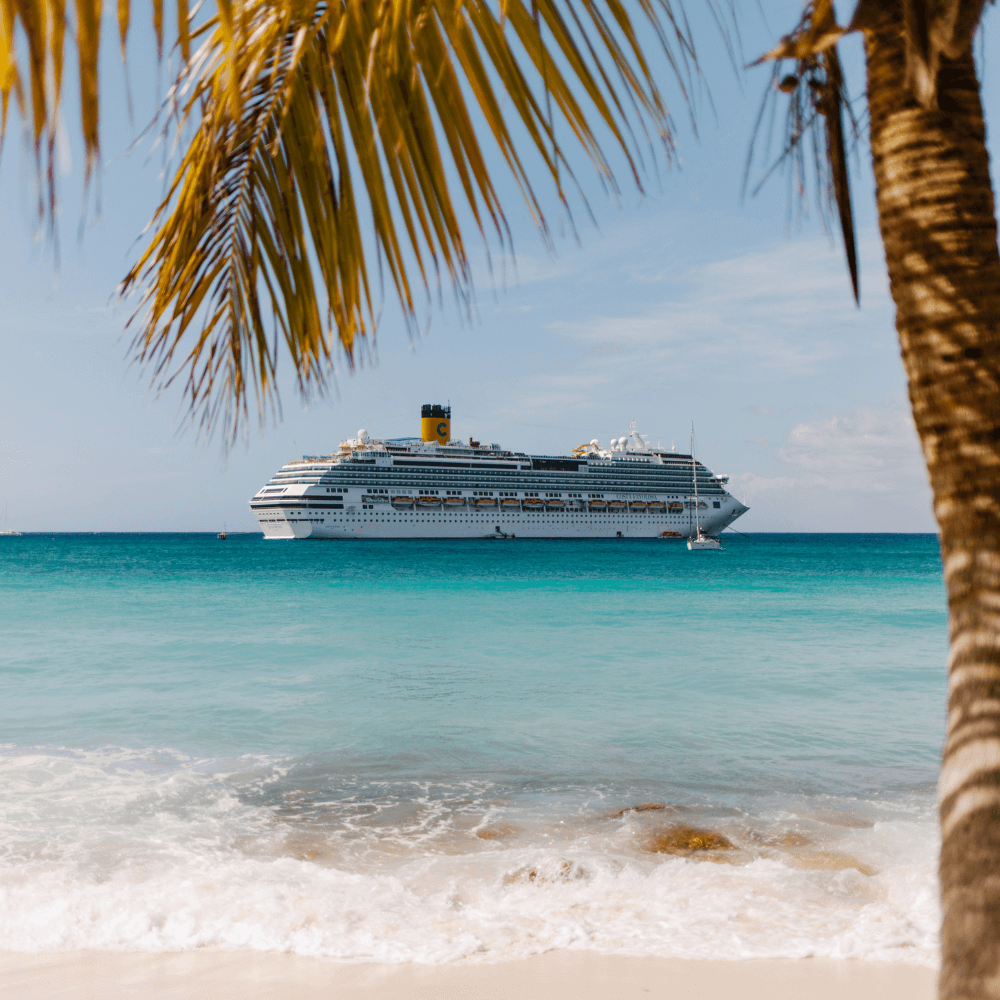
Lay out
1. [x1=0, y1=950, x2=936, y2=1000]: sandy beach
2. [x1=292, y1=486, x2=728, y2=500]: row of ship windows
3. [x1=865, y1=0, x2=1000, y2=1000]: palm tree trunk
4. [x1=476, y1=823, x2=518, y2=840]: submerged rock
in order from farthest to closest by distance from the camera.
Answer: [x1=292, y1=486, x2=728, y2=500]: row of ship windows < [x1=476, y1=823, x2=518, y2=840]: submerged rock < [x1=0, y1=950, x2=936, y2=1000]: sandy beach < [x1=865, y1=0, x2=1000, y2=1000]: palm tree trunk

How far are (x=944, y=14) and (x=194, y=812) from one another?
5640 millimetres

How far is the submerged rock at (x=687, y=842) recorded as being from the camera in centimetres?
430

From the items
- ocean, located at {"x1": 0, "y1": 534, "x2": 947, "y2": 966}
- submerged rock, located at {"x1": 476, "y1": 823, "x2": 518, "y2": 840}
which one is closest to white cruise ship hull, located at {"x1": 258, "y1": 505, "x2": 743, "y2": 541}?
ocean, located at {"x1": 0, "y1": 534, "x2": 947, "y2": 966}

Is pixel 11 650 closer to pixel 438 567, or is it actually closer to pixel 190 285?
pixel 190 285

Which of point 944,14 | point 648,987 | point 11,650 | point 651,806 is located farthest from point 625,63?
point 11,650

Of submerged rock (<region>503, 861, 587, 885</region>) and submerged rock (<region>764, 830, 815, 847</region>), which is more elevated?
submerged rock (<region>503, 861, 587, 885</region>)

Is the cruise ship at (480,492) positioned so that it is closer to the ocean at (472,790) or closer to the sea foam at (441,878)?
the ocean at (472,790)

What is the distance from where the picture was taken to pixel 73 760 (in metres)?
6.70

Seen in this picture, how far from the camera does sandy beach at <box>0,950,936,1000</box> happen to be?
2855mm

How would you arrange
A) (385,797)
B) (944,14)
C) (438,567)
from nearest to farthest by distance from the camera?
1. (944,14)
2. (385,797)
3. (438,567)

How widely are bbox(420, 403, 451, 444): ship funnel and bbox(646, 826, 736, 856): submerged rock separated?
5682 cm

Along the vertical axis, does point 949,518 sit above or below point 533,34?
below

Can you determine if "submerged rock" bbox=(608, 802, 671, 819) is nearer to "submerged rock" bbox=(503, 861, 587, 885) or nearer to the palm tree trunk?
"submerged rock" bbox=(503, 861, 587, 885)

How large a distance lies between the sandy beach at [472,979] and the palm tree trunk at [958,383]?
2.41m
